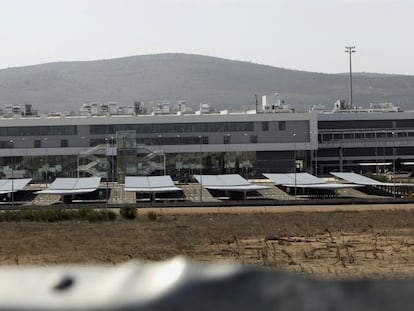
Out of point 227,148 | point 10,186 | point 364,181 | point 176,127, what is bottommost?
point 364,181

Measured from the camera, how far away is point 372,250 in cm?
3181

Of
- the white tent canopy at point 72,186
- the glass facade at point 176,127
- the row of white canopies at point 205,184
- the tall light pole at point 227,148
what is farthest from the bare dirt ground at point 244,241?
the glass facade at point 176,127

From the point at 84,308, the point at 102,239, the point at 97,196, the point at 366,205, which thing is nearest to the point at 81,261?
the point at 102,239

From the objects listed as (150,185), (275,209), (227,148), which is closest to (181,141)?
(227,148)

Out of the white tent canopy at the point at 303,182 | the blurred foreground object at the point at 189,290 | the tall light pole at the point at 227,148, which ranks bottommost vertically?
the white tent canopy at the point at 303,182

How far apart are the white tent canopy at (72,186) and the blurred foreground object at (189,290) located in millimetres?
87316

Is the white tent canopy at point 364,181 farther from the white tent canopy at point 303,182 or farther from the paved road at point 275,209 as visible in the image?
the paved road at point 275,209

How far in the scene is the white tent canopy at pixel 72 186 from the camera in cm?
8990

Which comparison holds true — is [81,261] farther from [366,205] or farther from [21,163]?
[21,163]

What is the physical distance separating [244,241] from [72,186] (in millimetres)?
60566

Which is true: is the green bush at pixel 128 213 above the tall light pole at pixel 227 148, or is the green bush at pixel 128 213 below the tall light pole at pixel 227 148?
below

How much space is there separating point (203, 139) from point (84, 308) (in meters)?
130

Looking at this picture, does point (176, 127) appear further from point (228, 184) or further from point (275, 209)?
point (275, 209)

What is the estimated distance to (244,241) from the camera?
37938 mm
